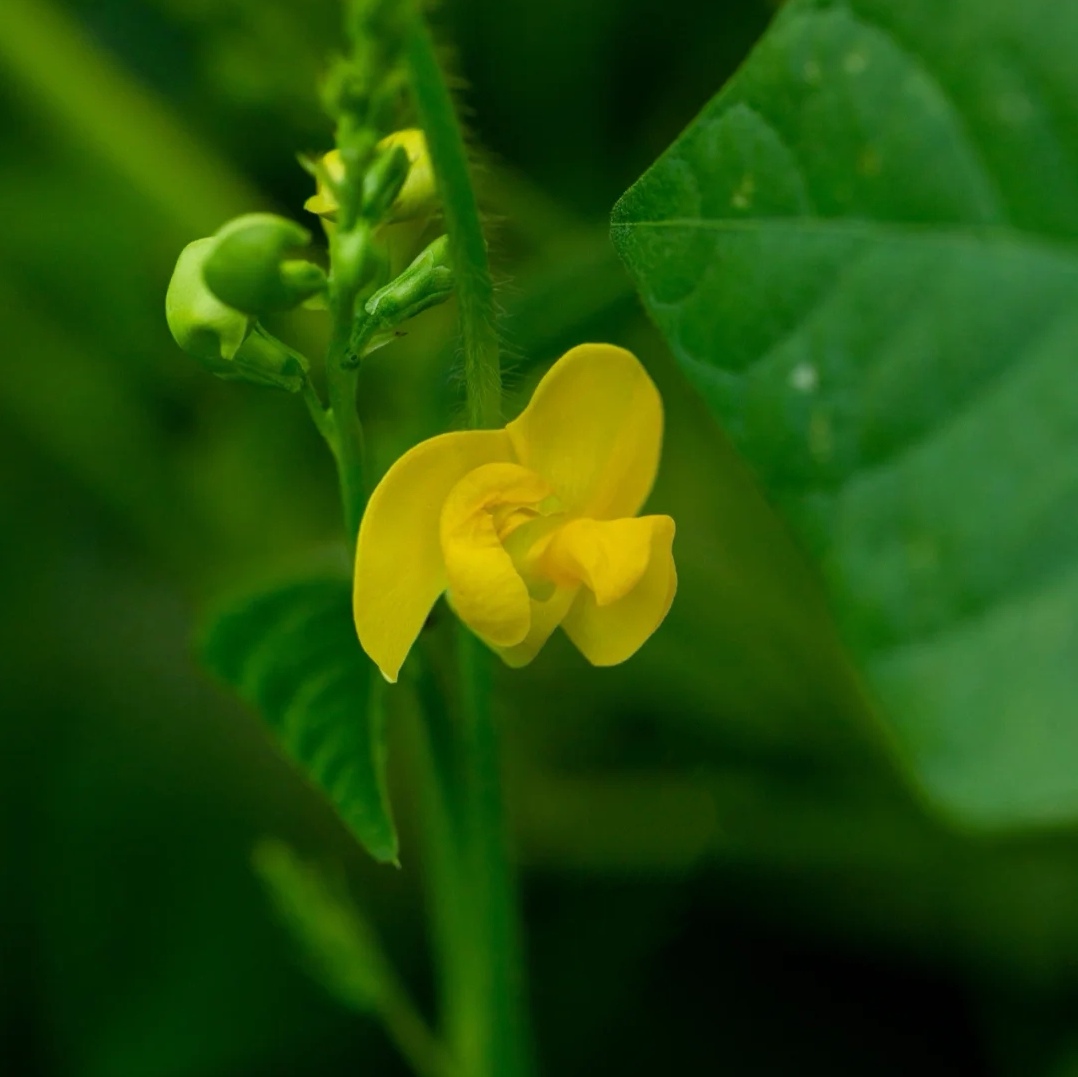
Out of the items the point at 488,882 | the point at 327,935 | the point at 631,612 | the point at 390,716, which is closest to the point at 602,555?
the point at 631,612

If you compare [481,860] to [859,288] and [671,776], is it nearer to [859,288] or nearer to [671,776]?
[859,288]

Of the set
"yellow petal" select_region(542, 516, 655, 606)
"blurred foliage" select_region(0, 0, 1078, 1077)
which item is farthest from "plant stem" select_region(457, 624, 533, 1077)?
"blurred foliage" select_region(0, 0, 1078, 1077)

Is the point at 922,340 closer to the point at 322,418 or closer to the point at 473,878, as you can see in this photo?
the point at 322,418

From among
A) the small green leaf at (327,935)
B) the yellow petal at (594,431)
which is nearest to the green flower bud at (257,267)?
the yellow petal at (594,431)

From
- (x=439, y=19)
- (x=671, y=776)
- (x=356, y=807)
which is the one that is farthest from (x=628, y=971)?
(x=439, y=19)

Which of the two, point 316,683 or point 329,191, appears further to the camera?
point 316,683

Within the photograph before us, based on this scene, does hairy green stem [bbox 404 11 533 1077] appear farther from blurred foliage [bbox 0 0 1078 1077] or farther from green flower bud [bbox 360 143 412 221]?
blurred foliage [bbox 0 0 1078 1077]
